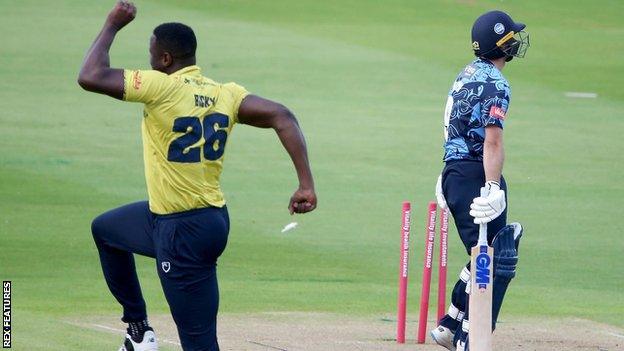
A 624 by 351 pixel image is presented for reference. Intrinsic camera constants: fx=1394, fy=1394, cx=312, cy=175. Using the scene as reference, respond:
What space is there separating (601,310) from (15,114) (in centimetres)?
1323

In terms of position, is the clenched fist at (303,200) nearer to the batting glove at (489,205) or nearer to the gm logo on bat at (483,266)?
the gm logo on bat at (483,266)

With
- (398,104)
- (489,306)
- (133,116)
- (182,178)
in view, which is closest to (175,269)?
(182,178)

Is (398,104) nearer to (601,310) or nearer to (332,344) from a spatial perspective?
(601,310)

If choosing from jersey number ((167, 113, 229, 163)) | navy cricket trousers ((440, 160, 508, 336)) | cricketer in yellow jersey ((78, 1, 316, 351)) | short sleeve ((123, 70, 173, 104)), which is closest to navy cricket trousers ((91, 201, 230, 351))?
cricketer in yellow jersey ((78, 1, 316, 351))

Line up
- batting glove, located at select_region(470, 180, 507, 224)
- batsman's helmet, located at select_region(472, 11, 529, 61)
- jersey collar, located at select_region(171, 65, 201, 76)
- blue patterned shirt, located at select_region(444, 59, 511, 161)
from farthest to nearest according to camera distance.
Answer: batsman's helmet, located at select_region(472, 11, 529, 61) → blue patterned shirt, located at select_region(444, 59, 511, 161) → batting glove, located at select_region(470, 180, 507, 224) → jersey collar, located at select_region(171, 65, 201, 76)

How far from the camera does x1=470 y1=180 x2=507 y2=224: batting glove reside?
8.30 meters

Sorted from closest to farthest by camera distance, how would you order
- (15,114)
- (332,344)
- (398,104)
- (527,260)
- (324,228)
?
(332,344)
(527,260)
(324,228)
(15,114)
(398,104)

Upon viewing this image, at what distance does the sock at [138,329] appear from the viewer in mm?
8023

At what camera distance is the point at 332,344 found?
31.2 feet

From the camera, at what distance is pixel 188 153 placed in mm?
7129

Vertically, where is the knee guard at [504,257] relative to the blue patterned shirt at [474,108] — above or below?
below

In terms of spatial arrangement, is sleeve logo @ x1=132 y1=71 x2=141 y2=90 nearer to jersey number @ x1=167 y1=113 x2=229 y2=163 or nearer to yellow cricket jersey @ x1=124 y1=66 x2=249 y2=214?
yellow cricket jersey @ x1=124 y1=66 x2=249 y2=214

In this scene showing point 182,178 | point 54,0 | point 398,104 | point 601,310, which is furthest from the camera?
point 54,0

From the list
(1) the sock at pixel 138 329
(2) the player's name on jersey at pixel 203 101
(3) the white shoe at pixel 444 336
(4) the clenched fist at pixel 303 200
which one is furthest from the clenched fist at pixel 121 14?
(3) the white shoe at pixel 444 336
